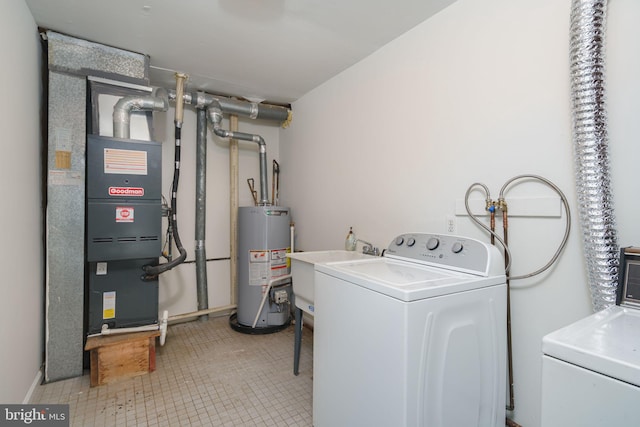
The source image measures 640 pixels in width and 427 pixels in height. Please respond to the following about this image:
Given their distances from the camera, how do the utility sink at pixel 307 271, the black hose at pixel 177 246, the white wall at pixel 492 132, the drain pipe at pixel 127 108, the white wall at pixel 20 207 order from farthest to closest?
the black hose at pixel 177 246 → the drain pipe at pixel 127 108 → the utility sink at pixel 307 271 → the white wall at pixel 20 207 → the white wall at pixel 492 132

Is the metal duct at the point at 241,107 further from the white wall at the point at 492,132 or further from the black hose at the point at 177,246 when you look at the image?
the white wall at the point at 492,132

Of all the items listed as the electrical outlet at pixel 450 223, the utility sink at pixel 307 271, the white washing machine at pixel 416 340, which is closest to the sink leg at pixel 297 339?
the utility sink at pixel 307 271

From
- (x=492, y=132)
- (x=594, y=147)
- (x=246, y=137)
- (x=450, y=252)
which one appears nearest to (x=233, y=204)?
(x=246, y=137)

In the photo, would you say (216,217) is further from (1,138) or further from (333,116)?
(1,138)

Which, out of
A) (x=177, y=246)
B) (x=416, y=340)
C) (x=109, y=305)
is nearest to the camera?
(x=416, y=340)

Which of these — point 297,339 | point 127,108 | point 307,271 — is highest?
point 127,108

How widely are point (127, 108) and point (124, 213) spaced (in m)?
0.77

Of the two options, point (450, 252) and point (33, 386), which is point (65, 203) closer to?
point (33, 386)

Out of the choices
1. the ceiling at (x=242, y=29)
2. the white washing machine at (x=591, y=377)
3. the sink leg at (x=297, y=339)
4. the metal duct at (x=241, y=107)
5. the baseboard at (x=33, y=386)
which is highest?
the ceiling at (x=242, y=29)

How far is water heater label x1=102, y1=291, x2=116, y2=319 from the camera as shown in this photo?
229 cm

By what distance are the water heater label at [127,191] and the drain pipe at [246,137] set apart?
3.73 ft

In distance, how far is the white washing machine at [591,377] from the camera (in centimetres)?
62

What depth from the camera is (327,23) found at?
1981mm

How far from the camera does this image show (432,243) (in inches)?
62.9
